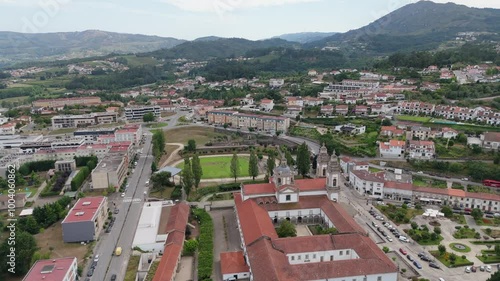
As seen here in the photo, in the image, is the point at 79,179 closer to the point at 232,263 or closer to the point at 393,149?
the point at 232,263

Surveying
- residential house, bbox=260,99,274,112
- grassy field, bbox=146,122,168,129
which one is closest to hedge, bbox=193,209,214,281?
grassy field, bbox=146,122,168,129

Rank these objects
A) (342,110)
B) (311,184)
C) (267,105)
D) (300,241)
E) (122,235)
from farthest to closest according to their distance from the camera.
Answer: (267,105)
(342,110)
(311,184)
(122,235)
(300,241)

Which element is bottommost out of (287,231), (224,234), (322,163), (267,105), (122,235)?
(224,234)

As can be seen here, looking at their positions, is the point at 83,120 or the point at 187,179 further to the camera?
the point at 83,120

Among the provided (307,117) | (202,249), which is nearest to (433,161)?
(307,117)

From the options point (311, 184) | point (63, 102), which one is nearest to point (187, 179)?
point (311, 184)

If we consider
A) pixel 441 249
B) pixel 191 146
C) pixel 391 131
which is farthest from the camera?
pixel 391 131

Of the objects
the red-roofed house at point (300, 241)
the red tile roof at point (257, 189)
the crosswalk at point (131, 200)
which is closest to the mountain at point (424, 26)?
the red-roofed house at point (300, 241)
